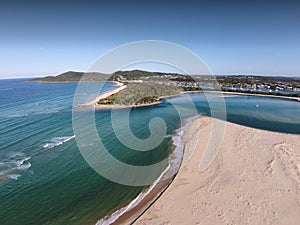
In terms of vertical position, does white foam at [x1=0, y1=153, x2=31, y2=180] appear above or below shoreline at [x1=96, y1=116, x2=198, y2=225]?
above

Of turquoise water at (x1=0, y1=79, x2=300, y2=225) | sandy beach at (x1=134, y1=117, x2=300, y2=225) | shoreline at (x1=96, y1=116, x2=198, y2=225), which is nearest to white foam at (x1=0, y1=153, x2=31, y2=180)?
turquoise water at (x1=0, y1=79, x2=300, y2=225)

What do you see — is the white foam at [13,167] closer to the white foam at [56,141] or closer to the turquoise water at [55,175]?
the turquoise water at [55,175]

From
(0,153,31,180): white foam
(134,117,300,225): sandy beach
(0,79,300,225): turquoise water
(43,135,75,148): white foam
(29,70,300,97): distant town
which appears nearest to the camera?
(134,117,300,225): sandy beach

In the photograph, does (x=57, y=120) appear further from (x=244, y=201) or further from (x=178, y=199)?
(x=244, y=201)

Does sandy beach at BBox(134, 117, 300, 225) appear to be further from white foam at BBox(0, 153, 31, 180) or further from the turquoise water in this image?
white foam at BBox(0, 153, 31, 180)

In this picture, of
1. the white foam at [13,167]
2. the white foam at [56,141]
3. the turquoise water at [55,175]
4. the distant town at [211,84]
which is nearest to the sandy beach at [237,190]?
the turquoise water at [55,175]

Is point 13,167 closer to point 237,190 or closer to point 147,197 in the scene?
point 147,197

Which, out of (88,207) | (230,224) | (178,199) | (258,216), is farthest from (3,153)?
(258,216)
